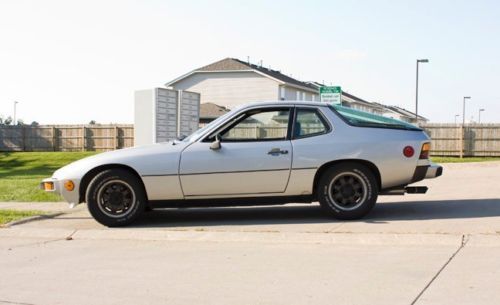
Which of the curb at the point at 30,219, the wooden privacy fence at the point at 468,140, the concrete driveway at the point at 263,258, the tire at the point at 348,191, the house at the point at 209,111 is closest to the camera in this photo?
the concrete driveway at the point at 263,258

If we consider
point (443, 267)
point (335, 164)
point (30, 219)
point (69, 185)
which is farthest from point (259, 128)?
point (30, 219)

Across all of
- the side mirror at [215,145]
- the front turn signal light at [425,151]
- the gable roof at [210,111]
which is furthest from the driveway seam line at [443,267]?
the gable roof at [210,111]

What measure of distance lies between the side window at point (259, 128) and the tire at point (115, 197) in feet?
4.31

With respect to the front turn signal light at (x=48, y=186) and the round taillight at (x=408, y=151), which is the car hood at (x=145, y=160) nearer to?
the front turn signal light at (x=48, y=186)

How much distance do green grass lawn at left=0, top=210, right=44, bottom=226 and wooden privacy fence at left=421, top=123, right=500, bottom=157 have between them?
24.9m

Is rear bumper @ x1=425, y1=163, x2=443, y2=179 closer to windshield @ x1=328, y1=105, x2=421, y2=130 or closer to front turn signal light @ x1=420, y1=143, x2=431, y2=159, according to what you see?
front turn signal light @ x1=420, y1=143, x2=431, y2=159

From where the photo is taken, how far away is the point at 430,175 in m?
7.71

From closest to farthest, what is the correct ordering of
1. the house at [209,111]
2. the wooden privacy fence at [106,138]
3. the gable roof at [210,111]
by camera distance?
the wooden privacy fence at [106,138]
the house at [209,111]
the gable roof at [210,111]

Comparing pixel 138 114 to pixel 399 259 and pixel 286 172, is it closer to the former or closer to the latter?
pixel 286 172

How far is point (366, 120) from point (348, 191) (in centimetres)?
98

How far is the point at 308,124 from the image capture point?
767 centimetres

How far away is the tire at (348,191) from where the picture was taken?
7.41m

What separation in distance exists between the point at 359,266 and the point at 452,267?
786 millimetres

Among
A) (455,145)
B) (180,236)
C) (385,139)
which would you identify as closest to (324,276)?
(180,236)
